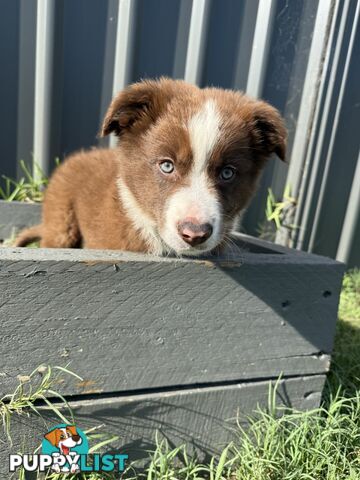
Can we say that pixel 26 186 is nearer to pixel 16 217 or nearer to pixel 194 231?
pixel 16 217

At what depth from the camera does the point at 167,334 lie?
184 centimetres

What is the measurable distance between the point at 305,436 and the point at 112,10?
2.88 m

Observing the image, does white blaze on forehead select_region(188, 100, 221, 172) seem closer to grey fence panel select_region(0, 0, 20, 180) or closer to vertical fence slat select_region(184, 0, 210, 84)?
vertical fence slat select_region(184, 0, 210, 84)

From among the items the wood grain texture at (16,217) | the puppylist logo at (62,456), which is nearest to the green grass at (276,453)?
the puppylist logo at (62,456)

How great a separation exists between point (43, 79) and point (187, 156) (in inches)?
66.7

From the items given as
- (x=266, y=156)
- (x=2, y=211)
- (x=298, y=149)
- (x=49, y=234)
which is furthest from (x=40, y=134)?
(x=298, y=149)

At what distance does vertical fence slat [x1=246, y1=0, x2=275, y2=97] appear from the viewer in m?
3.32

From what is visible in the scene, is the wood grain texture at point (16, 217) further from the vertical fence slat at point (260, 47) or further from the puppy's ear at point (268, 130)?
the vertical fence slat at point (260, 47)

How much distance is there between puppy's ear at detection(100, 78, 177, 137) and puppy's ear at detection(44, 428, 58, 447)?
125 centimetres

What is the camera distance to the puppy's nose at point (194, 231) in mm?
1677

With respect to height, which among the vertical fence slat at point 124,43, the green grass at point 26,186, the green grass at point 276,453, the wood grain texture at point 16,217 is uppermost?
the vertical fence slat at point 124,43

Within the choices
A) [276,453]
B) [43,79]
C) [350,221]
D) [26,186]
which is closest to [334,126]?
[350,221]

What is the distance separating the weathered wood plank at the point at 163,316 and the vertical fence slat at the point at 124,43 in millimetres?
1811

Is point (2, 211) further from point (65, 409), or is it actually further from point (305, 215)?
point (305, 215)
